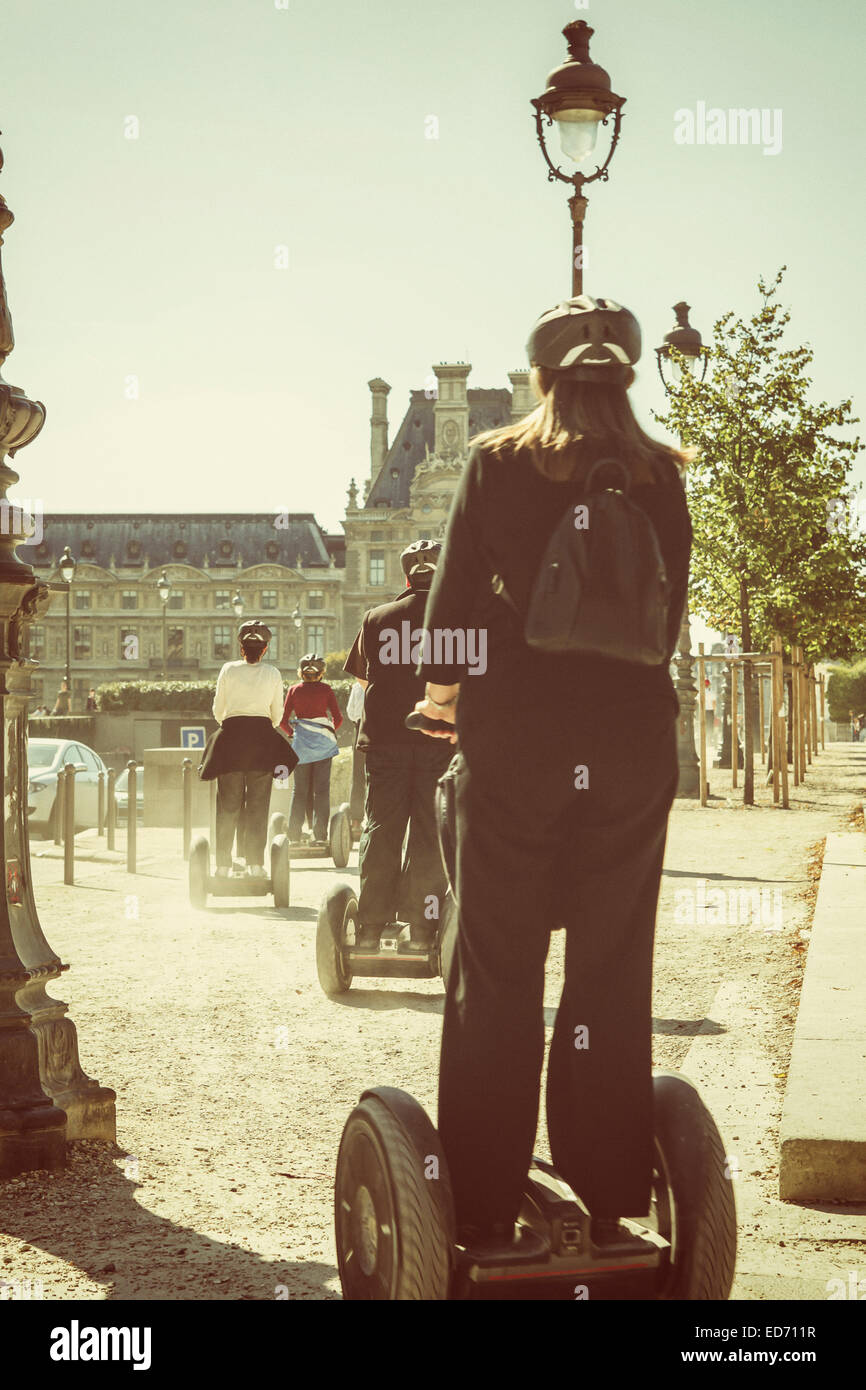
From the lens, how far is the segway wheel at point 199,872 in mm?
10289

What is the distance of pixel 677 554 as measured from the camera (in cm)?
283

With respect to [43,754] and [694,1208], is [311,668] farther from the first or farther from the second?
[694,1208]

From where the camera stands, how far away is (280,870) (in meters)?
10.1

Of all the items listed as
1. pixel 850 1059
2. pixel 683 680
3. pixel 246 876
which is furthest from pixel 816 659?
pixel 850 1059

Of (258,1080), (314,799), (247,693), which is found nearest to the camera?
(258,1080)

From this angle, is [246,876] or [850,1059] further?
[246,876]

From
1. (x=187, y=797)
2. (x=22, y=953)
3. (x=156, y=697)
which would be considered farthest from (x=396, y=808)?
(x=156, y=697)

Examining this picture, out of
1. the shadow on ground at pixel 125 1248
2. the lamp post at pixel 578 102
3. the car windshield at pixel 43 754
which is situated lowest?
the shadow on ground at pixel 125 1248

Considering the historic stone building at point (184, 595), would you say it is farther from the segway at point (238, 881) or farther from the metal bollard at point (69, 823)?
the segway at point (238, 881)

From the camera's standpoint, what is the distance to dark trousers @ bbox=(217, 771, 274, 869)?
10039 millimetres

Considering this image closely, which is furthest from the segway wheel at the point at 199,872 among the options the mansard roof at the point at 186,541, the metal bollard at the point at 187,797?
the mansard roof at the point at 186,541

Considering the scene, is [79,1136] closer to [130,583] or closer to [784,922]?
[784,922]

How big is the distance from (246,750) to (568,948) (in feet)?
23.8
